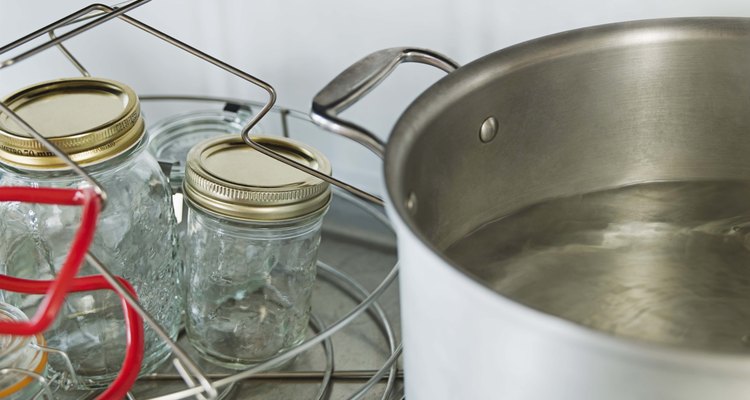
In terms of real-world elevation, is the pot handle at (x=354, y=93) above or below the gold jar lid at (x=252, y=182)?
above

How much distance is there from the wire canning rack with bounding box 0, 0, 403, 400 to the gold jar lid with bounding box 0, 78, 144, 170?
0.01 metres

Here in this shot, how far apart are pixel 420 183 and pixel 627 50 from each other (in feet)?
0.46

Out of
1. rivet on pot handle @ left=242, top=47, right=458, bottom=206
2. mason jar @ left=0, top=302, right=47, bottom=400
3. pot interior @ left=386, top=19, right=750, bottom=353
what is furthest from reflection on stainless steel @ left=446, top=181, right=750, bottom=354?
mason jar @ left=0, top=302, right=47, bottom=400

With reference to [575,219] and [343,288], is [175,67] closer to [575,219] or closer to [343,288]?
[343,288]

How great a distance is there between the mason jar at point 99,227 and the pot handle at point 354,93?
0.42ft

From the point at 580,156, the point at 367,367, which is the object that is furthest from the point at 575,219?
the point at 367,367

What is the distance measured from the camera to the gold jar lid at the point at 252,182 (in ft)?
1.62

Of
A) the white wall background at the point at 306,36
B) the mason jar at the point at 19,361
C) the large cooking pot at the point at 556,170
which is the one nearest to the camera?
the large cooking pot at the point at 556,170

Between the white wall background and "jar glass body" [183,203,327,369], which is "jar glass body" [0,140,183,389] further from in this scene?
the white wall background

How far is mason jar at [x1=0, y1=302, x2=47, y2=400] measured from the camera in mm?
455

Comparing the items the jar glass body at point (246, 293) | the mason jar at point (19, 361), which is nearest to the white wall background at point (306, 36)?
the jar glass body at point (246, 293)

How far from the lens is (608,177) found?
0.54 metres

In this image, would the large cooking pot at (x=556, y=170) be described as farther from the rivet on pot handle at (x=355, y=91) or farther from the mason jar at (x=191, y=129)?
the mason jar at (x=191, y=129)

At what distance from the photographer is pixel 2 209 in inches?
20.4
